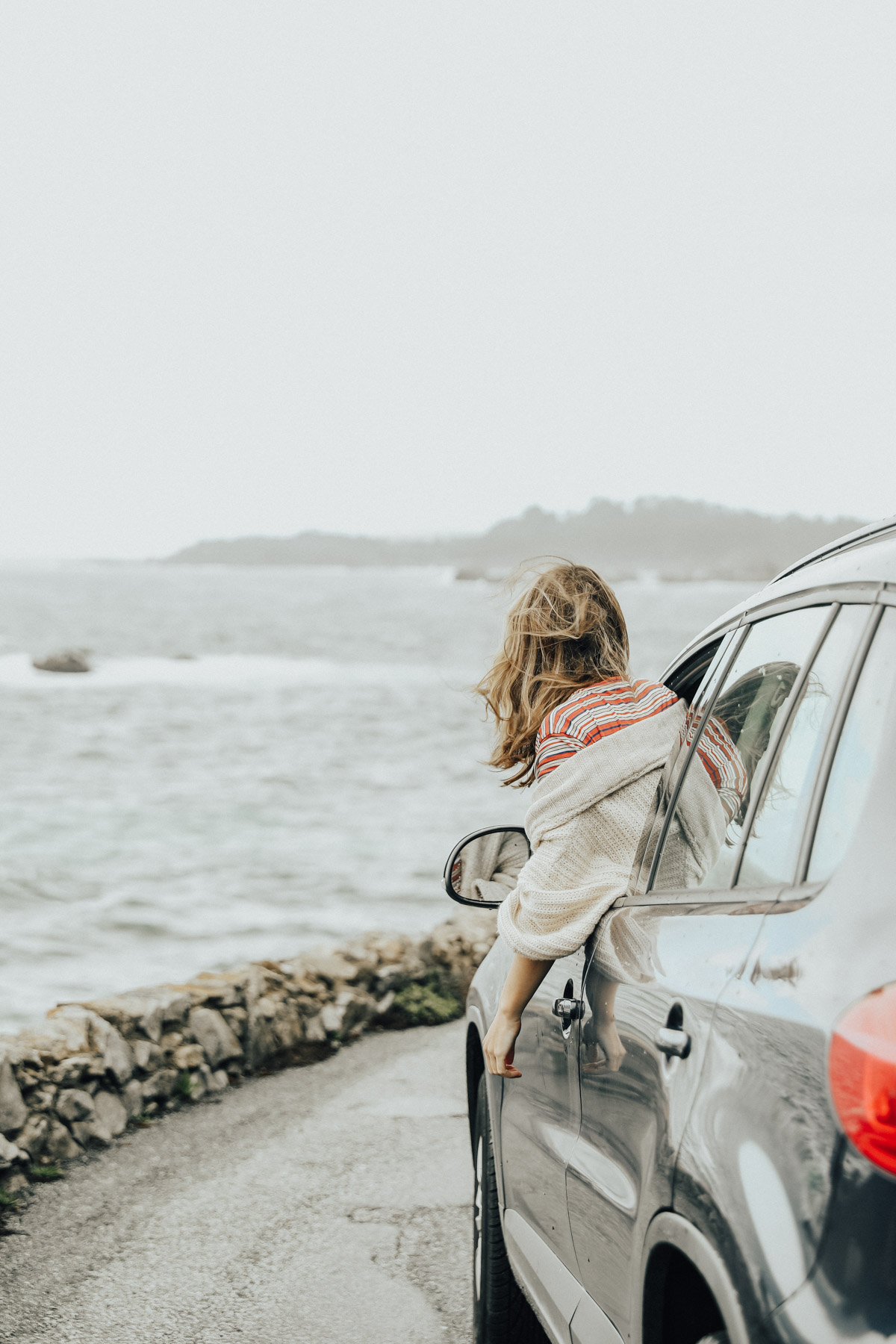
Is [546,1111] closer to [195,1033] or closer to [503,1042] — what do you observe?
[503,1042]

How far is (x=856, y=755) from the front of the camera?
5.33ft

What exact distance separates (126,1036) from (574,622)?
15.7ft

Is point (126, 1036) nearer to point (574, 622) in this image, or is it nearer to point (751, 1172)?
point (574, 622)

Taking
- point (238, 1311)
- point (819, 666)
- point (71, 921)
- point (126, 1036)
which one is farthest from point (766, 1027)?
point (71, 921)

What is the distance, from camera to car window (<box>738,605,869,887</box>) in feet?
5.66

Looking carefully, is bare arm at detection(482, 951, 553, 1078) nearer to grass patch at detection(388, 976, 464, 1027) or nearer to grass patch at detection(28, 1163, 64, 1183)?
grass patch at detection(28, 1163, 64, 1183)

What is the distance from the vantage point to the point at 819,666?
73.1 inches

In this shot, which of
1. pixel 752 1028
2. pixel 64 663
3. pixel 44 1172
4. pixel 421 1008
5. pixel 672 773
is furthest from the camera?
pixel 64 663

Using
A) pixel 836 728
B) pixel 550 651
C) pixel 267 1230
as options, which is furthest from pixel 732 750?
pixel 267 1230

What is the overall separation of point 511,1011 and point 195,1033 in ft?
16.0

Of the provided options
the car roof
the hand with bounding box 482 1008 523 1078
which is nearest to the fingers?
the hand with bounding box 482 1008 523 1078

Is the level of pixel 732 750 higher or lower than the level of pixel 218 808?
higher

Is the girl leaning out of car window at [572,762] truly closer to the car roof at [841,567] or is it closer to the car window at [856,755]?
the car roof at [841,567]

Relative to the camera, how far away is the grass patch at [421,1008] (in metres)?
8.77
